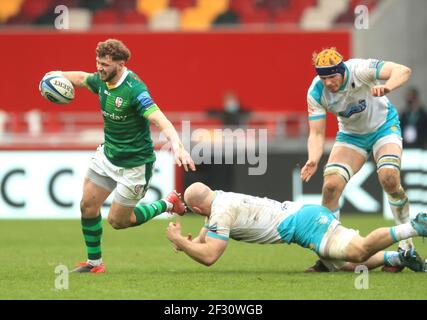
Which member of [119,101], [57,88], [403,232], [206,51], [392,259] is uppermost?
[206,51]

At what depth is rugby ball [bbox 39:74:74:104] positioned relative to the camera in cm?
1072

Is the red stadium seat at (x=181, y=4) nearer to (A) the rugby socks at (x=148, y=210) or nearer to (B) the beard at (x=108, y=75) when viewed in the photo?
(A) the rugby socks at (x=148, y=210)

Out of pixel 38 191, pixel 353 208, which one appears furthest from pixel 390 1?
pixel 38 191

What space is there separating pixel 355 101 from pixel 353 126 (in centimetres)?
29

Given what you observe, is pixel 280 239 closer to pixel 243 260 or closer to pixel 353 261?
pixel 353 261

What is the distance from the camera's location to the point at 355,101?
11188 mm

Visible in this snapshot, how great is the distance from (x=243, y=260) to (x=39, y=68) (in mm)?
15231

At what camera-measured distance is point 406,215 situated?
11.1 metres

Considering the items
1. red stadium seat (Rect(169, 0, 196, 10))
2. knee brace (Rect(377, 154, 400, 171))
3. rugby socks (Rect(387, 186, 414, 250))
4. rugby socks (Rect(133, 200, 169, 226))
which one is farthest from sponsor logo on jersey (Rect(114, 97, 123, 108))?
red stadium seat (Rect(169, 0, 196, 10))

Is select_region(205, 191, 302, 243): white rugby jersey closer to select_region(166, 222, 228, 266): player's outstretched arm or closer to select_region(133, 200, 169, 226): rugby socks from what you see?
select_region(166, 222, 228, 266): player's outstretched arm

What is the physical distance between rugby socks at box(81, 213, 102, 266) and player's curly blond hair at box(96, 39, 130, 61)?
5.24ft

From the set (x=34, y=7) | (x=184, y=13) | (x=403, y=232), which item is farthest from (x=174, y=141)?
(x=184, y=13)

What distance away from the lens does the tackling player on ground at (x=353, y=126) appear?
35.3 feet

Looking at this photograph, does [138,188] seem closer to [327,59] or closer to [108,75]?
[108,75]
